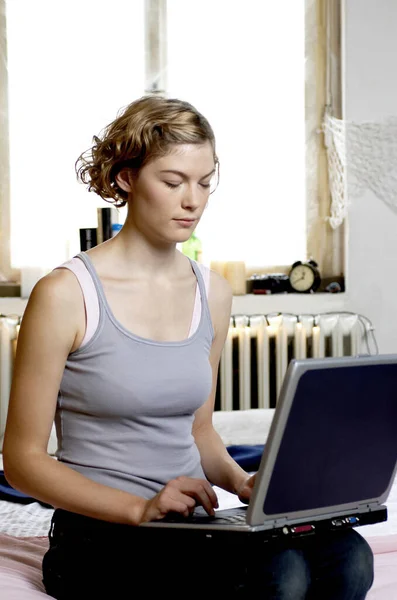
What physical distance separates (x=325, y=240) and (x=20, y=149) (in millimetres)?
1176

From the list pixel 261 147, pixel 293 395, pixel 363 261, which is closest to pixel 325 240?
pixel 363 261

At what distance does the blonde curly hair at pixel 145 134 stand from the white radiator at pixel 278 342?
75.8 inches

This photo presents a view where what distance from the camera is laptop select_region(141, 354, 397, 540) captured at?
35.7 inches

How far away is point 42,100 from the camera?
312cm

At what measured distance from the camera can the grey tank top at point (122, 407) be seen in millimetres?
1168

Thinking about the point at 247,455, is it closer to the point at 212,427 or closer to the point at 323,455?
the point at 212,427

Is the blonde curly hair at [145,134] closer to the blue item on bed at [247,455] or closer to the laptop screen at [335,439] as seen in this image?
the laptop screen at [335,439]

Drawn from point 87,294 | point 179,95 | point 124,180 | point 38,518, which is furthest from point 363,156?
point 87,294

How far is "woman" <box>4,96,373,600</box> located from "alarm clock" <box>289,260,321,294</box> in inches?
78.0

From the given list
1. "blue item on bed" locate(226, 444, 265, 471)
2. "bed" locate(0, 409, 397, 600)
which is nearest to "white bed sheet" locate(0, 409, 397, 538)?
"bed" locate(0, 409, 397, 600)

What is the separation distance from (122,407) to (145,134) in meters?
0.37

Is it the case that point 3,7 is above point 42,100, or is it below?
above

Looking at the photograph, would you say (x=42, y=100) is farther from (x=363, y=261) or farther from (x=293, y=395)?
(x=293, y=395)

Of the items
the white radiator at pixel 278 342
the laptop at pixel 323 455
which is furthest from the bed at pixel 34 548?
the white radiator at pixel 278 342
